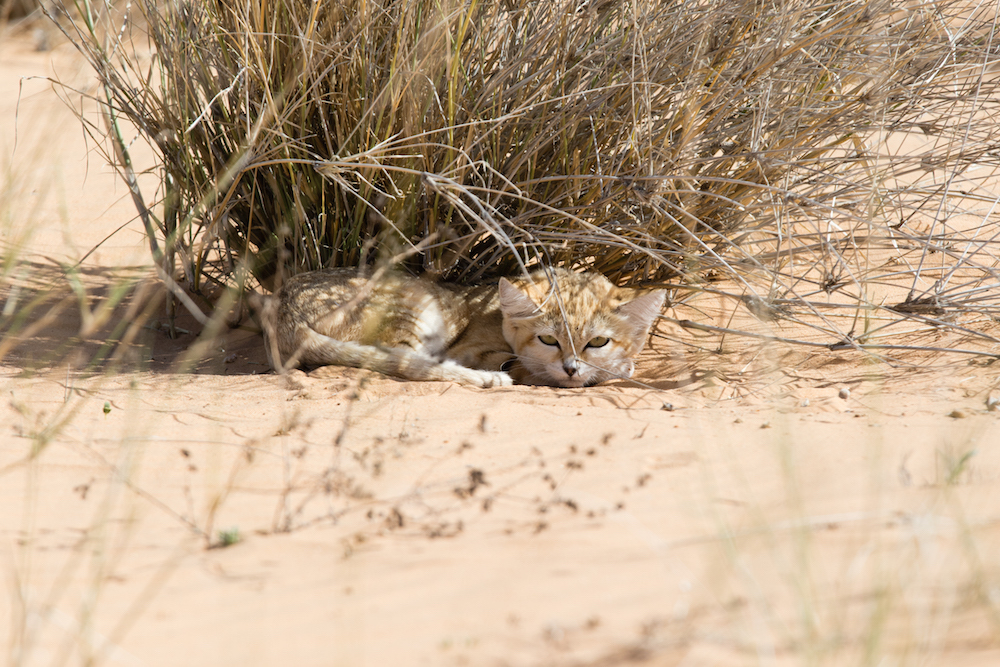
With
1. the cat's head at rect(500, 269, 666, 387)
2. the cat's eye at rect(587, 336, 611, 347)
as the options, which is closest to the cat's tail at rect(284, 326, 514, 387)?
the cat's head at rect(500, 269, 666, 387)

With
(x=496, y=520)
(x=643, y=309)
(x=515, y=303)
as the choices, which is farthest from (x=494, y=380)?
(x=496, y=520)

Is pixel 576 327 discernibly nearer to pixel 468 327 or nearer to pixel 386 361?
pixel 468 327

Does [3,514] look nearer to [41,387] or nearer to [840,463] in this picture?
[41,387]

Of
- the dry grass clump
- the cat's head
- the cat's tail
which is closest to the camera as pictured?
the dry grass clump

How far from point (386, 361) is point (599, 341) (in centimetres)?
116

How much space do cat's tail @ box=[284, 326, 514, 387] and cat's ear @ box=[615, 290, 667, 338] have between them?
2.52ft

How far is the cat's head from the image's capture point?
384cm

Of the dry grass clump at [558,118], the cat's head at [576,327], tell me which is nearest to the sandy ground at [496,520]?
the cat's head at [576,327]

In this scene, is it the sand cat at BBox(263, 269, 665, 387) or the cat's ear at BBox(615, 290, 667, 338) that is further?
the cat's ear at BBox(615, 290, 667, 338)

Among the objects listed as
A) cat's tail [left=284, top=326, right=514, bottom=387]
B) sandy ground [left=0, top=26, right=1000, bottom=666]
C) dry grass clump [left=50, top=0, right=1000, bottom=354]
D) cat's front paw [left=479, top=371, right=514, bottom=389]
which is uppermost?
dry grass clump [left=50, top=0, right=1000, bottom=354]

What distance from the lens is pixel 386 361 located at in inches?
141

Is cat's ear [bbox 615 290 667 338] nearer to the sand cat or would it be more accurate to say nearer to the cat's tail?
the sand cat

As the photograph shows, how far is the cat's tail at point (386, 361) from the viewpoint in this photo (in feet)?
11.7

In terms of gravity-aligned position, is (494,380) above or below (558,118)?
below
